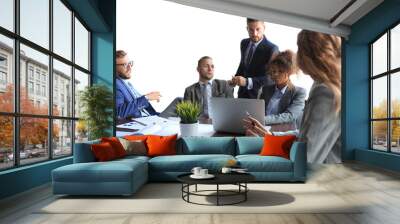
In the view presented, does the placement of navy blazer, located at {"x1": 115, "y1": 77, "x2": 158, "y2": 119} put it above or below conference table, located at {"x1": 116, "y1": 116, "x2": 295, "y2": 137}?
above

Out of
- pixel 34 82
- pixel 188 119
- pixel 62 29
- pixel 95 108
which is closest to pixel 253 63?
pixel 188 119

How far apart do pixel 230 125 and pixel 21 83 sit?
4.39 metres

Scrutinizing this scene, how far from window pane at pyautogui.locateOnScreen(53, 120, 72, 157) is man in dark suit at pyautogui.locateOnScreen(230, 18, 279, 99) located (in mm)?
3785

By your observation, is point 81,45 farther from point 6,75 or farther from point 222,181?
point 222,181

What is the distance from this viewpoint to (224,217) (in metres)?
3.62

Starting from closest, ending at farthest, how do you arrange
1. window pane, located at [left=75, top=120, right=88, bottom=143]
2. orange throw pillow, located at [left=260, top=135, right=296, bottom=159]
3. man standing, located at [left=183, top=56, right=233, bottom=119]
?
1. orange throw pillow, located at [left=260, top=135, right=296, bottom=159]
2. window pane, located at [left=75, top=120, right=88, bottom=143]
3. man standing, located at [left=183, top=56, right=233, bottom=119]

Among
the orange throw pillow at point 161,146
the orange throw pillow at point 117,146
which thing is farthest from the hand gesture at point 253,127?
the orange throw pillow at point 117,146

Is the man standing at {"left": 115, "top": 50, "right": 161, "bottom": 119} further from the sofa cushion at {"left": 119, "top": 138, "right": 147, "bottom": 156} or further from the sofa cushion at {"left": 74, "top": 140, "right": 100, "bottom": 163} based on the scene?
the sofa cushion at {"left": 74, "top": 140, "right": 100, "bottom": 163}

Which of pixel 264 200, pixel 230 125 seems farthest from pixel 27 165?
pixel 230 125

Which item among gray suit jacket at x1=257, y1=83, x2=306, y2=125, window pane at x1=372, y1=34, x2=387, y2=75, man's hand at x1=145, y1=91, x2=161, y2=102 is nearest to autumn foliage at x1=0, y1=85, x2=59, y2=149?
man's hand at x1=145, y1=91, x2=161, y2=102

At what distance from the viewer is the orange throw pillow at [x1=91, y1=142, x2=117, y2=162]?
5.32 metres

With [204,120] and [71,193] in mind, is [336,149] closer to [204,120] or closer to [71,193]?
[204,120]

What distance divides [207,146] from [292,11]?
12.2ft

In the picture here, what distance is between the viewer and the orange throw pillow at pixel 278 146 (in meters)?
6.00
